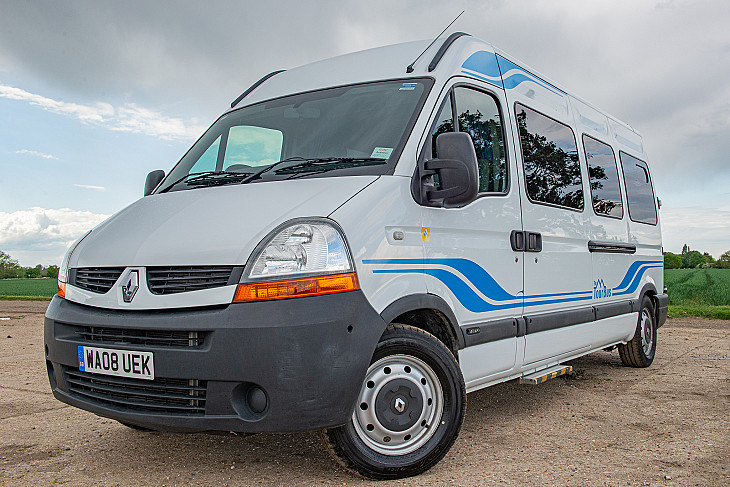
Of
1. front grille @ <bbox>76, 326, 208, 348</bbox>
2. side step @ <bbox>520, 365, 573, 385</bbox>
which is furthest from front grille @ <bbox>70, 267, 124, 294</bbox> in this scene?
side step @ <bbox>520, 365, 573, 385</bbox>

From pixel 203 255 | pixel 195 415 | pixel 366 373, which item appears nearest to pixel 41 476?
pixel 195 415

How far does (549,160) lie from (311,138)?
215 cm

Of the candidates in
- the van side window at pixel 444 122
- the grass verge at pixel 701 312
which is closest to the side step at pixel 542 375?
the van side window at pixel 444 122

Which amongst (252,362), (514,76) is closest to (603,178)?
(514,76)

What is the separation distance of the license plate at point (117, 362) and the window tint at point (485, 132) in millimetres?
2274

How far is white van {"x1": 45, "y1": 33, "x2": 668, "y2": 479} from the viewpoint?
303 cm

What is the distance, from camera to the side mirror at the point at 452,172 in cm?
351

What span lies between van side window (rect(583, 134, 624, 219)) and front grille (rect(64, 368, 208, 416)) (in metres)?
4.21

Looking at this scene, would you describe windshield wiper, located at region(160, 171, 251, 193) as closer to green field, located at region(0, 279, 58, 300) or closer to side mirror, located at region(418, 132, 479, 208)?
side mirror, located at region(418, 132, 479, 208)

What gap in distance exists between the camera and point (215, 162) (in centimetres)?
452

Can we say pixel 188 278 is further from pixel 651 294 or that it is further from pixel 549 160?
pixel 651 294

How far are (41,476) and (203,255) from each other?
5.33ft

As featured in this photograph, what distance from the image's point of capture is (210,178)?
4082 millimetres

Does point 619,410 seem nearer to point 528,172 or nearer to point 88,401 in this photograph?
point 528,172
